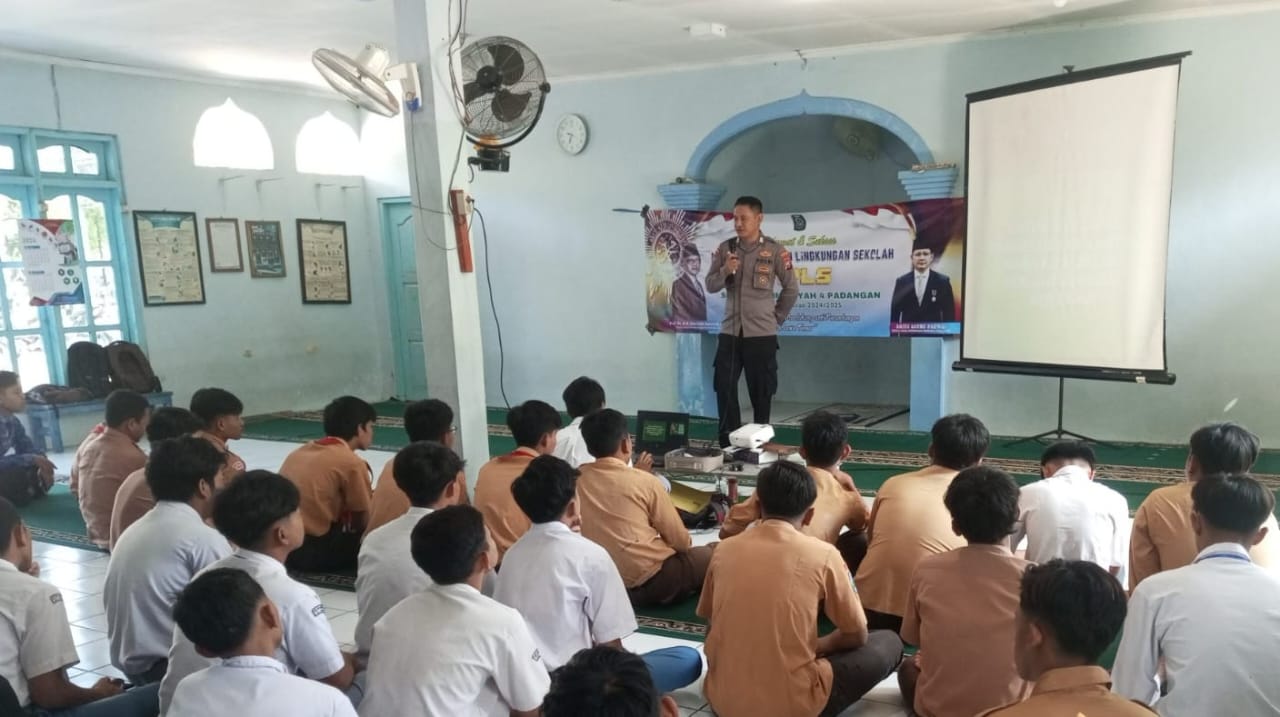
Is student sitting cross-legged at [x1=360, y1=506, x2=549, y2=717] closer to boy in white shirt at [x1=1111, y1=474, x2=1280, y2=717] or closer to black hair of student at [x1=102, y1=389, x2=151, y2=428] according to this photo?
boy in white shirt at [x1=1111, y1=474, x2=1280, y2=717]

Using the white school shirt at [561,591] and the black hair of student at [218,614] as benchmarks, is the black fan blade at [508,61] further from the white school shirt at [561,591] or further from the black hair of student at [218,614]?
the black hair of student at [218,614]

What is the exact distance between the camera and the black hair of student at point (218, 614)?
1623mm

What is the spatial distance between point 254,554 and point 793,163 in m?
6.69

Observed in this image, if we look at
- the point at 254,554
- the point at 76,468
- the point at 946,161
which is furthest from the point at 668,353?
the point at 254,554

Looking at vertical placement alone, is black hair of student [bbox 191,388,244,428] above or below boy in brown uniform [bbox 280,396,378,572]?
above

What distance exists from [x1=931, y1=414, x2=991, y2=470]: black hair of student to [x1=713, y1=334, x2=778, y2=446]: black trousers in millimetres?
2421

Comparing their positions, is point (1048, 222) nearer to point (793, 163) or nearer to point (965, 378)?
point (965, 378)

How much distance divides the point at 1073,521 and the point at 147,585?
2598mm

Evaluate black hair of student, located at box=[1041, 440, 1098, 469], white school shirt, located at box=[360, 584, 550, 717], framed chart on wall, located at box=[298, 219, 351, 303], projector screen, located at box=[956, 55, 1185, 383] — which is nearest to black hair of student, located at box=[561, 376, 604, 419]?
black hair of student, located at box=[1041, 440, 1098, 469]

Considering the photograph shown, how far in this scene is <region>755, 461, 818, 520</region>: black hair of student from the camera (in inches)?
91.0

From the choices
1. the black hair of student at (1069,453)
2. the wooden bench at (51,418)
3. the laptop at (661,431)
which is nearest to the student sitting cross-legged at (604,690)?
the black hair of student at (1069,453)

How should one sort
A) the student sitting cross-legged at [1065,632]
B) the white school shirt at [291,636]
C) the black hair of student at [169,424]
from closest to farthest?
1. the student sitting cross-legged at [1065,632]
2. the white school shirt at [291,636]
3. the black hair of student at [169,424]

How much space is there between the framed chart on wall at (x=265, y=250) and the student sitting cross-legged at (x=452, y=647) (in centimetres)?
678

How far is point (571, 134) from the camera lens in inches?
302
